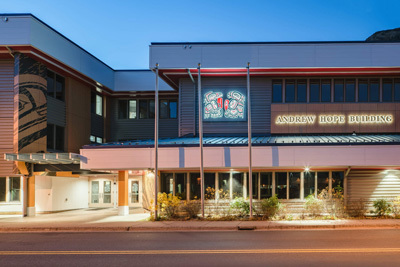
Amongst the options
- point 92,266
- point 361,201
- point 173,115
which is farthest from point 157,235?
point 173,115

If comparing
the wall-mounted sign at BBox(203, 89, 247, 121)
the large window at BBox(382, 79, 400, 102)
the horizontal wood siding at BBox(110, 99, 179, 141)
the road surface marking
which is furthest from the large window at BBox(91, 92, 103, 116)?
the road surface marking

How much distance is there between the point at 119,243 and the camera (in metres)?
14.5

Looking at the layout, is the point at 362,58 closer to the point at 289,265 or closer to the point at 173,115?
the point at 173,115

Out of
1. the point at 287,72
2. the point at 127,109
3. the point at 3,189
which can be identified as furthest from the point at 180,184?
the point at 127,109

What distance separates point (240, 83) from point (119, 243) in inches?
627

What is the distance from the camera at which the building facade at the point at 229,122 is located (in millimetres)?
23391

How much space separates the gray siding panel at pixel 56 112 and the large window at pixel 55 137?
0.37 meters

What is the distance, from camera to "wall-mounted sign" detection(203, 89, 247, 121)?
91.8ft

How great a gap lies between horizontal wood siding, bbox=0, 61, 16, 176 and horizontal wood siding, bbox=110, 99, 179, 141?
37.1 feet

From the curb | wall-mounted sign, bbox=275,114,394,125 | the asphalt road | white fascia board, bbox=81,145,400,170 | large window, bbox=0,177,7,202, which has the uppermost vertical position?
wall-mounted sign, bbox=275,114,394,125

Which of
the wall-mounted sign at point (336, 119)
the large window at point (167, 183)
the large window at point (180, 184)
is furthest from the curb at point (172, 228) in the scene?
the wall-mounted sign at point (336, 119)

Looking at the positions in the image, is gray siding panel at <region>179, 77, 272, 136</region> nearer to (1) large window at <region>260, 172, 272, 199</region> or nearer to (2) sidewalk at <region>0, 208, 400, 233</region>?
(1) large window at <region>260, 172, 272, 199</region>

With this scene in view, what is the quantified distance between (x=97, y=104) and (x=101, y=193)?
6883 millimetres

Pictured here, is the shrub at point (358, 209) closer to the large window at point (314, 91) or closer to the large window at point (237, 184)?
the large window at point (237, 184)
